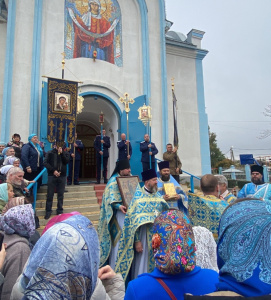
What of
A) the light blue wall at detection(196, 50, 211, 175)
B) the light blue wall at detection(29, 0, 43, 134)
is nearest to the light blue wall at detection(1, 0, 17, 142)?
the light blue wall at detection(29, 0, 43, 134)

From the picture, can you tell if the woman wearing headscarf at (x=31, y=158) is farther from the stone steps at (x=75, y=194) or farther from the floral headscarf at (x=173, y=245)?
the floral headscarf at (x=173, y=245)

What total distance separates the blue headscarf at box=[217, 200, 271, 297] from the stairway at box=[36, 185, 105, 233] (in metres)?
5.35

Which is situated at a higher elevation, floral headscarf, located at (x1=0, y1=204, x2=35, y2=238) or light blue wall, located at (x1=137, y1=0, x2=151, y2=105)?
light blue wall, located at (x1=137, y1=0, x2=151, y2=105)

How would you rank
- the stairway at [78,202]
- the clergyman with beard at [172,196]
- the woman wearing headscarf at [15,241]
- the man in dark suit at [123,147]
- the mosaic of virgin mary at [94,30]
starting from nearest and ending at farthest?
the woman wearing headscarf at [15,241] → the clergyman with beard at [172,196] → the stairway at [78,202] → the man in dark suit at [123,147] → the mosaic of virgin mary at [94,30]

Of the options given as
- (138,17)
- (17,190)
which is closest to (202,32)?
(138,17)

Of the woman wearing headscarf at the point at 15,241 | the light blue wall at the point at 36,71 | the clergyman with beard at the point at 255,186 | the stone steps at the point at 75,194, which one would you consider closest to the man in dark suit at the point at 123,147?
the stone steps at the point at 75,194

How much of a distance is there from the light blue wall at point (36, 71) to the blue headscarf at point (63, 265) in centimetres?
787

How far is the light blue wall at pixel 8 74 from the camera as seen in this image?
808cm

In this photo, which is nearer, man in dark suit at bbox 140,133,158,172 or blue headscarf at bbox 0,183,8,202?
blue headscarf at bbox 0,183,8,202

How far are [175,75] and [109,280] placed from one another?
11.7 meters

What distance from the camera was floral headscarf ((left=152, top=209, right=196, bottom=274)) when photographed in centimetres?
133

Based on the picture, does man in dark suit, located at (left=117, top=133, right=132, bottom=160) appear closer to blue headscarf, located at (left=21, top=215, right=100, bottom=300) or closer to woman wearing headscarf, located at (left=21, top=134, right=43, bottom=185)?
woman wearing headscarf, located at (left=21, top=134, right=43, bottom=185)

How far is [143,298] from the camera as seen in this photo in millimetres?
1270

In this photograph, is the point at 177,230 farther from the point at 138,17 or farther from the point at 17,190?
the point at 138,17
